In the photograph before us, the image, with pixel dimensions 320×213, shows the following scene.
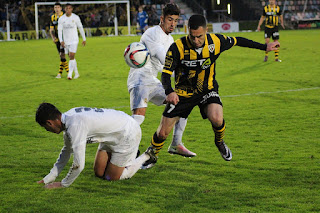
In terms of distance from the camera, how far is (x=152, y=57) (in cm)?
760

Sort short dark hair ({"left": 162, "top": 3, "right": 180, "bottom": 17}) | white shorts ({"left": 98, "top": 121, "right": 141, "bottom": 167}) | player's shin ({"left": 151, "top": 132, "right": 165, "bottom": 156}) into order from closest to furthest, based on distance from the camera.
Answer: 1. white shorts ({"left": 98, "top": 121, "right": 141, "bottom": 167})
2. player's shin ({"left": 151, "top": 132, "right": 165, "bottom": 156})
3. short dark hair ({"left": 162, "top": 3, "right": 180, "bottom": 17})

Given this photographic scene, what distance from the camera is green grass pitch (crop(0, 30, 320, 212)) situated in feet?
17.7

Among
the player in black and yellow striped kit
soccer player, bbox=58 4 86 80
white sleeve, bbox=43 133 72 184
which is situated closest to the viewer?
white sleeve, bbox=43 133 72 184

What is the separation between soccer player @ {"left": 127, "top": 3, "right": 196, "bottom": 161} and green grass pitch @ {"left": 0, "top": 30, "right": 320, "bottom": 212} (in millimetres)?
364

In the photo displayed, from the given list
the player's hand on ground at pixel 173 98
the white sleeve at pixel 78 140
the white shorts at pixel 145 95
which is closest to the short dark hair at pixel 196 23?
the player's hand on ground at pixel 173 98

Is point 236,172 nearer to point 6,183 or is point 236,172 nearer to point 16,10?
point 6,183

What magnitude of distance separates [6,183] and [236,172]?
2.56 metres

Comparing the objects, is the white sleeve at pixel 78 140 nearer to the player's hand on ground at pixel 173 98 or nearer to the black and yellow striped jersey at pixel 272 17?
the player's hand on ground at pixel 173 98

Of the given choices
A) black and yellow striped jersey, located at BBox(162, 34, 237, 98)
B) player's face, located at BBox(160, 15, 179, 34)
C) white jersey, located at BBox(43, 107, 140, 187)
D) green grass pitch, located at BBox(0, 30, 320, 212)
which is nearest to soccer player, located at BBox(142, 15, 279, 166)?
black and yellow striped jersey, located at BBox(162, 34, 237, 98)

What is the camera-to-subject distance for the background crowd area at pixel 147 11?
135ft

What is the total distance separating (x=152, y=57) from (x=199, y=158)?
1.52 metres

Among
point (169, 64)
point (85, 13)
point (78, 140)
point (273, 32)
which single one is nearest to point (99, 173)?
point (78, 140)

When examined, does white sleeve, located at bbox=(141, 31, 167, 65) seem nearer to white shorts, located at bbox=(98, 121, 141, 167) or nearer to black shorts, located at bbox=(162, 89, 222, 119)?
black shorts, located at bbox=(162, 89, 222, 119)

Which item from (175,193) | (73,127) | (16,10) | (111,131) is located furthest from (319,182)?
(16,10)
